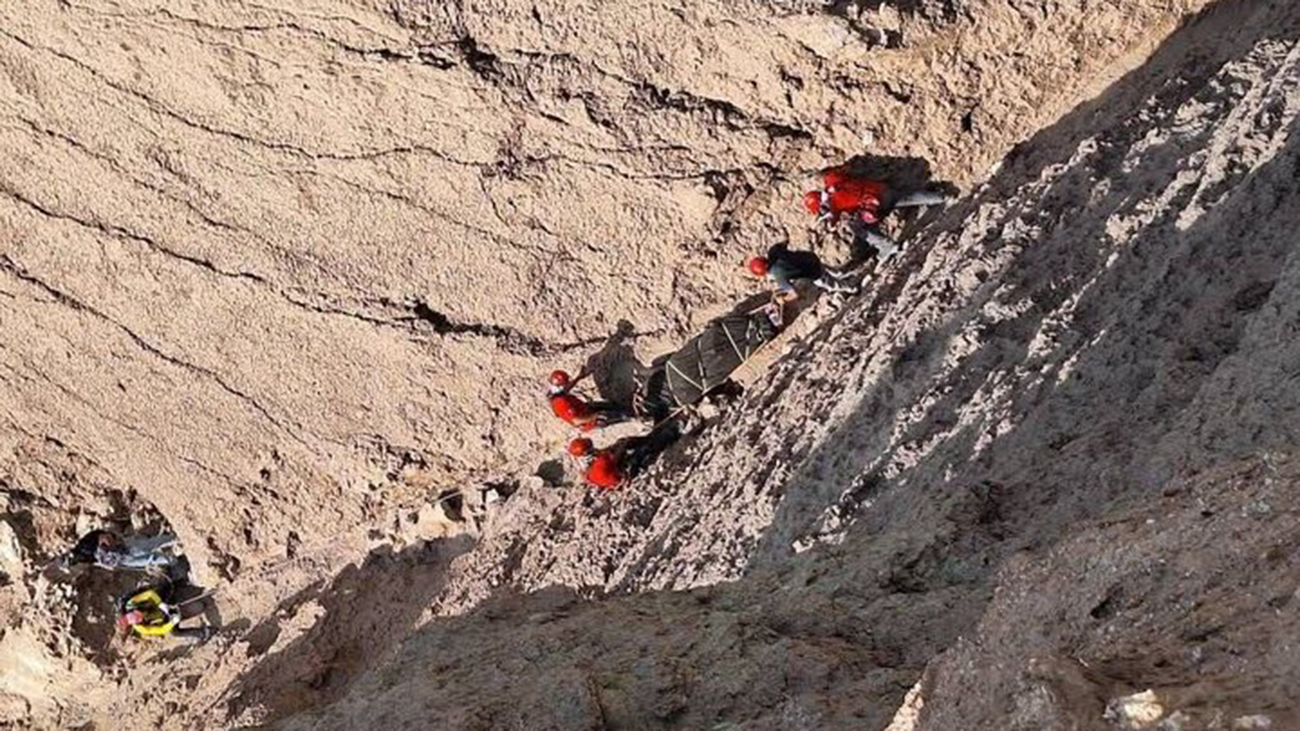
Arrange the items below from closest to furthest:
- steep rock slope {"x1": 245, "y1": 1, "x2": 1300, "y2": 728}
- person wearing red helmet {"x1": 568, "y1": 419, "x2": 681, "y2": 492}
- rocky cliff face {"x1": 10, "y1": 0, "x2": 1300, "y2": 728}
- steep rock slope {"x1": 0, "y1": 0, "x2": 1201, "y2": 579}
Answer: steep rock slope {"x1": 245, "y1": 1, "x2": 1300, "y2": 728}
rocky cliff face {"x1": 10, "y1": 0, "x2": 1300, "y2": 728}
steep rock slope {"x1": 0, "y1": 0, "x2": 1201, "y2": 579}
person wearing red helmet {"x1": 568, "y1": 419, "x2": 681, "y2": 492}

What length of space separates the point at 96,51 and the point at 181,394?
2540 millimetres

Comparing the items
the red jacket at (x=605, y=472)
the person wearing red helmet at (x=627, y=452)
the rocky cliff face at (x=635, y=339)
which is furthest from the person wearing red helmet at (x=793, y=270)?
the red jacket at (x=605, y=472)

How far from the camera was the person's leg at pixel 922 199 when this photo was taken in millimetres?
7164

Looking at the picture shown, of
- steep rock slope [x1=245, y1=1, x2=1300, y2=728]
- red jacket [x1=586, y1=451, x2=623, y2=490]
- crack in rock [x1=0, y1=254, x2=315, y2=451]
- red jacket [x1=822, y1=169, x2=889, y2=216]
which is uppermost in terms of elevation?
crack in rock [x1=0, y1=254, x2=315, y2=451]

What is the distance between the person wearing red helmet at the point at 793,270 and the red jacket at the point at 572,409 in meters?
1.41

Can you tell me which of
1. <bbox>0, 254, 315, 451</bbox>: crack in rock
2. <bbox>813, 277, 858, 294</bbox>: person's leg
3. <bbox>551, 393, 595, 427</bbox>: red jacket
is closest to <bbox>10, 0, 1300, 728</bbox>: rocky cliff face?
<bbox>0, 254, 315, 451</bbox>: crack in rock

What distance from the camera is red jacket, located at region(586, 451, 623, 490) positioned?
785 centimetres

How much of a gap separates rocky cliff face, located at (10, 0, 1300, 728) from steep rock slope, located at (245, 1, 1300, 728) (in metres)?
0.02

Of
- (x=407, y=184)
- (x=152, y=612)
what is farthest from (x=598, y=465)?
(x=152, y=612)

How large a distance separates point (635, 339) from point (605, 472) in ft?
2.86

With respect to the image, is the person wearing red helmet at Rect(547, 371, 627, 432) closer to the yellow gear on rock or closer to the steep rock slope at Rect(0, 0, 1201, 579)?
the steep rock slope at Rect(0, 0, 1201, 579)

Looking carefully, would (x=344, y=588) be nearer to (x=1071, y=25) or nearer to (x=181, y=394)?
(x=181, y=394)

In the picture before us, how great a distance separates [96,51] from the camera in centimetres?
674

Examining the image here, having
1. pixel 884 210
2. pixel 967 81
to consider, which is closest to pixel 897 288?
pixel 884 210
